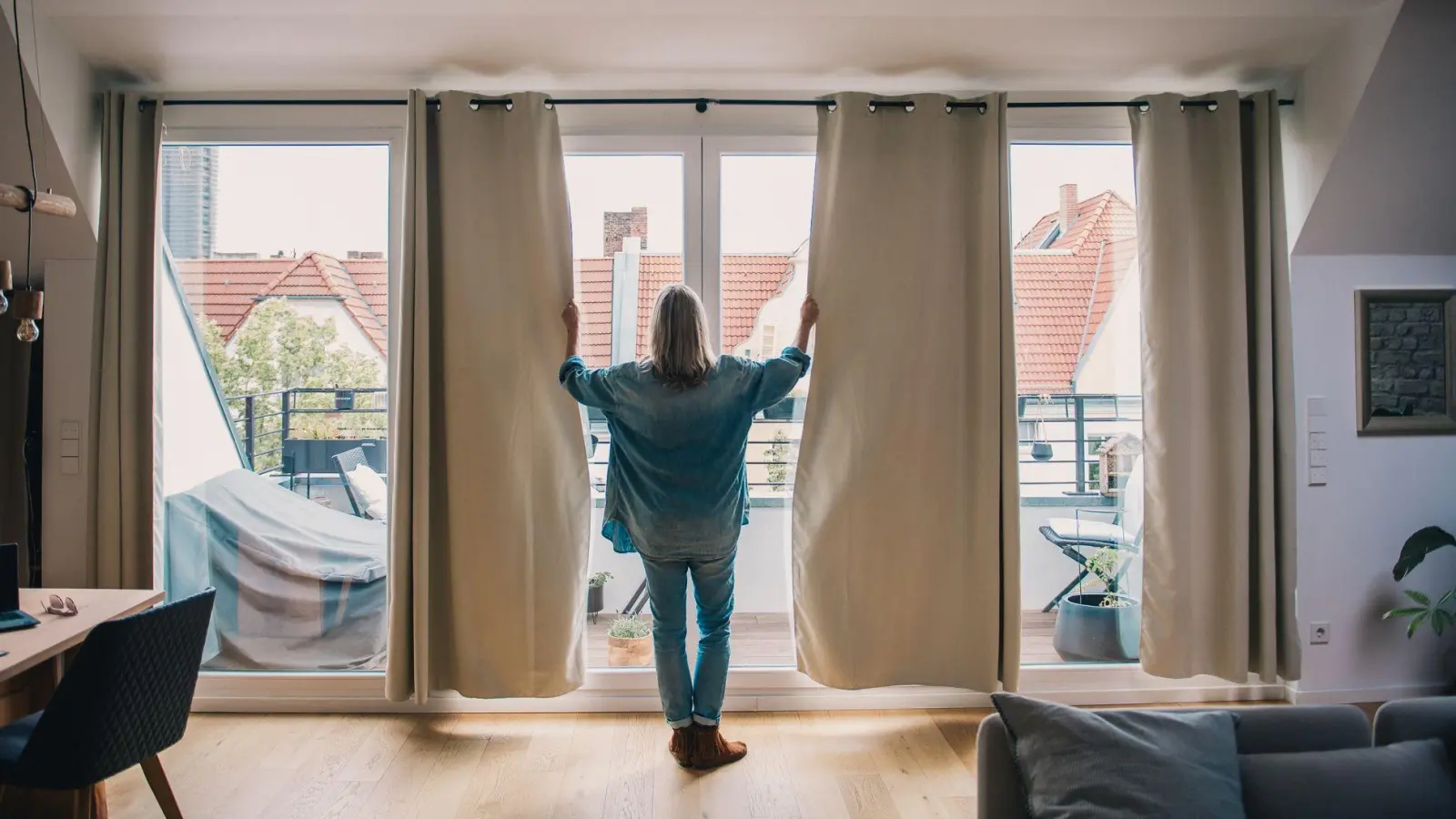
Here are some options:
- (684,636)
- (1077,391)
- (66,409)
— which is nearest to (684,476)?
(684,636)

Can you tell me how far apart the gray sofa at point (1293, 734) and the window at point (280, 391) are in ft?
7.52

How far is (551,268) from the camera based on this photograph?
113 inches

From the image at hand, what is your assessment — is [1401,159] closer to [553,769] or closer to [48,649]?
[553,769]

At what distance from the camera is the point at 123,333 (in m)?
2.88

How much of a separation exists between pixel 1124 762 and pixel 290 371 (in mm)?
2823

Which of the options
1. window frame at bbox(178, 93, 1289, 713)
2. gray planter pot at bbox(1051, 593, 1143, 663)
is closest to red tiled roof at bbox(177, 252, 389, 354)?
window frame at bbox(178, 93, 1289, 713)

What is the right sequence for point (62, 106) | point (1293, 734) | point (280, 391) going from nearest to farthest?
point (1293, 734) → point (62, 106) → point (280, 391)

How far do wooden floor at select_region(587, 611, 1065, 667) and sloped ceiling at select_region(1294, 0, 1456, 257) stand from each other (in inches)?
61.9

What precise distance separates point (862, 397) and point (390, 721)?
6.34 feet

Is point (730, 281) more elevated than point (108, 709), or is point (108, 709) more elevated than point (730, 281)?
point (730, 281)

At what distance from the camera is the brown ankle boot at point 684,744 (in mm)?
2639

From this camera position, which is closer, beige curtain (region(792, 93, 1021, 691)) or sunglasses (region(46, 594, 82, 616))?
sunglasses (region(46, 594, 82, 616))

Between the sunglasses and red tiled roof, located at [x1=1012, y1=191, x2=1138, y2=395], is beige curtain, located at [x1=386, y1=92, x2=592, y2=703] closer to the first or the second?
the sunglasses

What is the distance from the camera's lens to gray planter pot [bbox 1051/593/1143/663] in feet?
10.3
